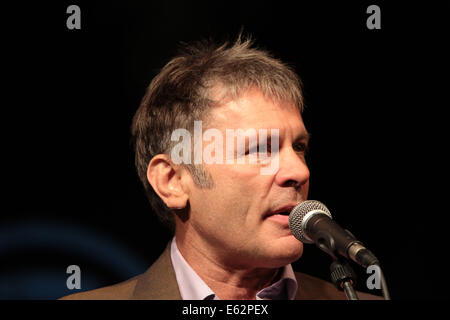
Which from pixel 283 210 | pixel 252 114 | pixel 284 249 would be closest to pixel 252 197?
pixel 283 210

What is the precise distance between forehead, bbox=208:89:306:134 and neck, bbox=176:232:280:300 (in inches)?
21.7

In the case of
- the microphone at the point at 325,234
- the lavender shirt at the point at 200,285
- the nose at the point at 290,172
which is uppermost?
the nose at the point at 290,172

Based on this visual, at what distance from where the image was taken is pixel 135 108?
8.75 ft

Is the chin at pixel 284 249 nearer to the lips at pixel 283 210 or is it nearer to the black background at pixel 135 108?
the lips at pixel 283 210

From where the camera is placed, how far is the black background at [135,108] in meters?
2.53

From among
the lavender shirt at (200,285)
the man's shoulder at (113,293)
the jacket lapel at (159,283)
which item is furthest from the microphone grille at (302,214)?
the man's shoulder at (113,293)

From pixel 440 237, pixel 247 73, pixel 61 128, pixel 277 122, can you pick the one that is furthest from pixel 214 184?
pixel 440 237

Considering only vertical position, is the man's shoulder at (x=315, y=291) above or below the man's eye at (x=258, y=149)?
below

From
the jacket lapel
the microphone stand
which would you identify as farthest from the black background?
the microphone stand

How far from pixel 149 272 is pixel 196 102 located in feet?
2.57

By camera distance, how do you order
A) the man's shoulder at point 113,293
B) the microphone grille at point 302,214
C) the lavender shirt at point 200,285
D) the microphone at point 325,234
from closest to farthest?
the microphone at point 325,234, the microphone grille at point 302,214, the lavender shirt at point 200,285, the man's shoulder at point 113,293

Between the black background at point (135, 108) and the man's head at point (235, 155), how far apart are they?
367 mm

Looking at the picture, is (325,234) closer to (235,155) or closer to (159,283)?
(235,155)

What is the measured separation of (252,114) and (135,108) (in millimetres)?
878
